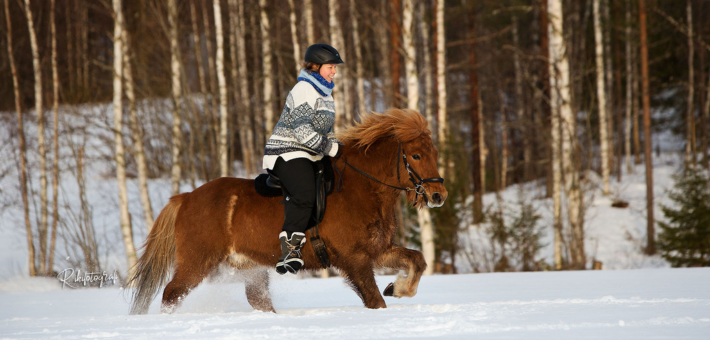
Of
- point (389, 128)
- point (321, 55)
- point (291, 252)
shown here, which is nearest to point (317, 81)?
point (321, 55)

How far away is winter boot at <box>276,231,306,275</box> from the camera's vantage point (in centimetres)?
429

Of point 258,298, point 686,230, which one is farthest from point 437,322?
point 686,230

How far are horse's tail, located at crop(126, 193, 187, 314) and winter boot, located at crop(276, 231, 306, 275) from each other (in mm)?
1341

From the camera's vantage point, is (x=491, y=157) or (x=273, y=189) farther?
(x=491, y=157)

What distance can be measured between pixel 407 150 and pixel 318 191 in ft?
2.62

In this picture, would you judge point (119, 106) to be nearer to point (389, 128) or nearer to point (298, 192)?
point (298, 192)

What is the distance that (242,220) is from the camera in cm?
471

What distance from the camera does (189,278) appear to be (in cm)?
477

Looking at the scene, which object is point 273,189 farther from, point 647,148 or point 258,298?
point 647,148

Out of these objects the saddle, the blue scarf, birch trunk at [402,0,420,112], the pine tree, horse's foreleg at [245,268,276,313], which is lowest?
the pine tree

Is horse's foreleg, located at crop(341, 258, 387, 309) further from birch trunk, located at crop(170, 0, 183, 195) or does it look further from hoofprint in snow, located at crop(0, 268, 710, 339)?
birch trunk, located at crop(170, 0, 183, 195)

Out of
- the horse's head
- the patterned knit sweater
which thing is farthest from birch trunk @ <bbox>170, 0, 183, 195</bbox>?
the horse's head

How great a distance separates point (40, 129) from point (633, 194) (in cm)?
1901

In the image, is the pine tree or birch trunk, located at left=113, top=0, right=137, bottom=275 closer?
birch trunk, located at left=113, top=0, right=137, bottom=275
